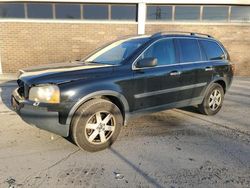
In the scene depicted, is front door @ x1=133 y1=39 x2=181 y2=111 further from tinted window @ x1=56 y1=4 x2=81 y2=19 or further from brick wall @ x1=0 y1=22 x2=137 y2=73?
tinted window @ x1=56 y1=4 x2=81 y2=19

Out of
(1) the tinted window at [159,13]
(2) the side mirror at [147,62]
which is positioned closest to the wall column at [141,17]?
(1) the tinted window at [159,13]

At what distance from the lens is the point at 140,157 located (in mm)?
3895

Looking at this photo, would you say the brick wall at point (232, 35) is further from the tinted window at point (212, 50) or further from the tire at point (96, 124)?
the tire at point (96, 124)

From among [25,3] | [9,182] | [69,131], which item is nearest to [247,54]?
[25,3]

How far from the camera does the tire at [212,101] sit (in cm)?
584

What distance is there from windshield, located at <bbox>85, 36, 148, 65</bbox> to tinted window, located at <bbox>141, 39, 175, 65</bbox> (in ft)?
0.69

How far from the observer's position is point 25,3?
1124 cm

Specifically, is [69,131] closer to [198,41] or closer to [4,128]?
[4,128]

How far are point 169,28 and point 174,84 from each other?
7541 mm

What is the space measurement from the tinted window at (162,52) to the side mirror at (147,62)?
191mm

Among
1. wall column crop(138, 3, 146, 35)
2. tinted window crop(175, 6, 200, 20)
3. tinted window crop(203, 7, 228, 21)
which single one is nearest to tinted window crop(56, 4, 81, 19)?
wall column crop(138, 3, 146, 35)

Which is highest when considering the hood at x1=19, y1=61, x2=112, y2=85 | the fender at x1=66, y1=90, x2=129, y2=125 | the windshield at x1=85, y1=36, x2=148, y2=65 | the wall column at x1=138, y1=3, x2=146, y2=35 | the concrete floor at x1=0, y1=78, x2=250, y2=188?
the wall column at x1=138, y1=3, x2=146, y2=35

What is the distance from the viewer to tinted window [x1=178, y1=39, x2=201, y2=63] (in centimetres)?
516

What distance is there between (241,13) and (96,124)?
35.2 feet
